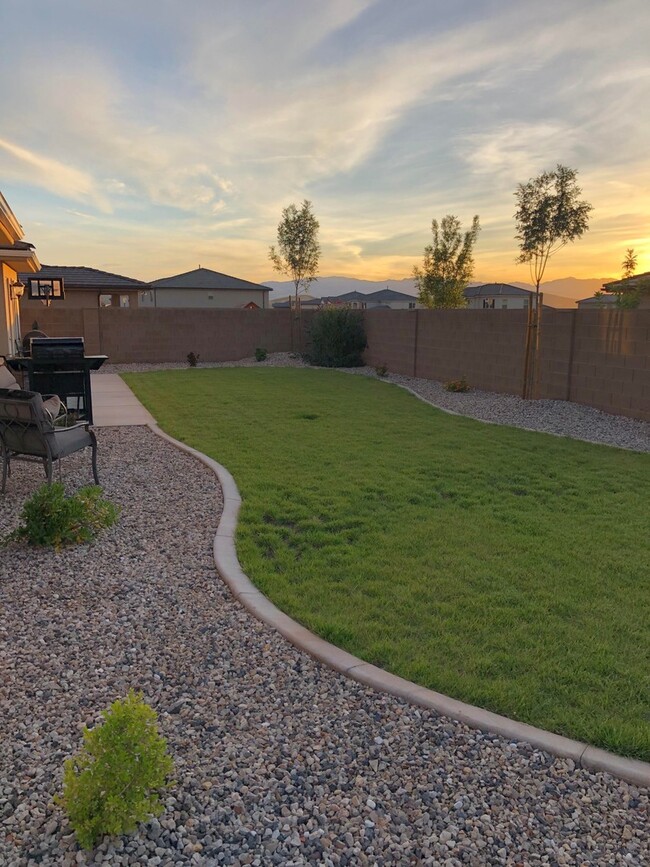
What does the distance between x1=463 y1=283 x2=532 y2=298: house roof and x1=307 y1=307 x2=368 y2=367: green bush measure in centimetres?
4698

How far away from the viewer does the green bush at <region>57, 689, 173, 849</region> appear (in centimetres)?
225

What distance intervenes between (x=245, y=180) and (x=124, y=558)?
53.0ft

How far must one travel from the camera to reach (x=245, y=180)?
1897 cm

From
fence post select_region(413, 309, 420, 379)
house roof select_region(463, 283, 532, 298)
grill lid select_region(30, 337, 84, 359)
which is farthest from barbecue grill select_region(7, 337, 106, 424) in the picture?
house roof select_region(463, 283, 532, 298)

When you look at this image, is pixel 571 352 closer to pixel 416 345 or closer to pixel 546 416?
pixel 546 416

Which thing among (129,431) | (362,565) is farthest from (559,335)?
(362,565)

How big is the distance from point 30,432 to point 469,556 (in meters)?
4.18

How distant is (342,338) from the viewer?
2089 cm

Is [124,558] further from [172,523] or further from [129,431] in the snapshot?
[129,431]

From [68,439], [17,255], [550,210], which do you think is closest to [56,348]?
[68,439]

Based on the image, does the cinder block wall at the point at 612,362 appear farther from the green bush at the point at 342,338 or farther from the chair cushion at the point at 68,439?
the green bush at the point at 342,338

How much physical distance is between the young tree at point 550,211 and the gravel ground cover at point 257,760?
68.4 feet

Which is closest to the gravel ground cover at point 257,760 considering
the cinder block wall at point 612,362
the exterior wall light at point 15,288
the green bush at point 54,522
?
the green bush at point 54,522

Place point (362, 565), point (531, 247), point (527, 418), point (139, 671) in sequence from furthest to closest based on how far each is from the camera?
point (531, 247)
point (527, 418)
point (362, 565)
point (139, 671)
